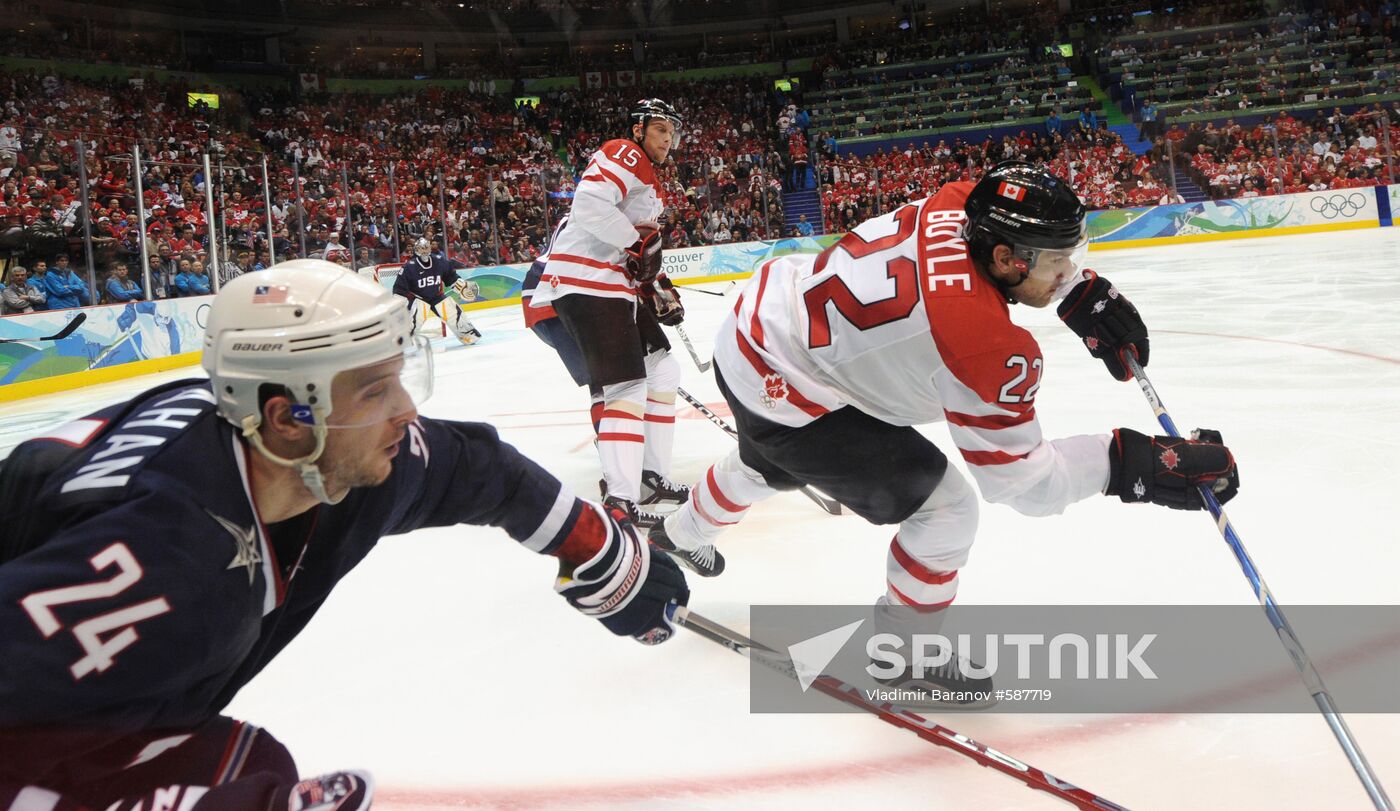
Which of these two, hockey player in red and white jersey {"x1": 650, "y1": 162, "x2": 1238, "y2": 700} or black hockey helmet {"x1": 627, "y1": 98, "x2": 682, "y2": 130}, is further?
black hockey helmet {"x1": 627, "y1": 98, "x2": 682, "y2": 130}

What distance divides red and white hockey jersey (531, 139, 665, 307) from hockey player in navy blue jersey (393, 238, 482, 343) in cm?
570

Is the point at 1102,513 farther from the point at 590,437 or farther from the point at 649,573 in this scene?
the point at 590,437

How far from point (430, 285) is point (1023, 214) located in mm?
8159

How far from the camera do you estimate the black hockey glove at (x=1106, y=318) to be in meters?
2.55

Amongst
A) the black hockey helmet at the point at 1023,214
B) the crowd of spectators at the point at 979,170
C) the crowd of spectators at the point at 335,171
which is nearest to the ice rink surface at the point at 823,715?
the black hockey helmet at the point at 1023,214

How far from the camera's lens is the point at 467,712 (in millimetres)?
2258

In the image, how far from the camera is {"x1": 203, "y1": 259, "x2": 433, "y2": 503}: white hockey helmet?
1.22 metres

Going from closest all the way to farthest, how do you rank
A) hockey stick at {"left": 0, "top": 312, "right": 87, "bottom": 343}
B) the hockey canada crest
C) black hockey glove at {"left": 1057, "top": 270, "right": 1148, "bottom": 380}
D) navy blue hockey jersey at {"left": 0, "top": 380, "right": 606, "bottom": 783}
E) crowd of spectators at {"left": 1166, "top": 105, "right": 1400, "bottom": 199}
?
navy blue hockey jersey at {"left": 0, "top": 380, "right": 606, "bottom": 783}
the hockey canada crest
black hockey glove at {"left": 1057, "top": 270, "right": 1148, "bottom": 380}
hockey stick at {"left": 0, "top": 312, "right": 87, "bottom": 343}
crowd of spectators at {"left": 1166, "top": 105, "right": 1400, "bottom": 199}

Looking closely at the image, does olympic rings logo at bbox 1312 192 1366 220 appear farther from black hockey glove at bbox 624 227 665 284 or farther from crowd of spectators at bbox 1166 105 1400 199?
black hockey glove at bbox 624 227 665 284

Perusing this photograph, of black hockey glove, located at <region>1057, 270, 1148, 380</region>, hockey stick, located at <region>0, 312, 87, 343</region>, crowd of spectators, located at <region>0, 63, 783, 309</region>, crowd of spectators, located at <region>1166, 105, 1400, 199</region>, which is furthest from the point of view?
crowd of spectators, located at <region>1166, 105, 1400, 199</region>

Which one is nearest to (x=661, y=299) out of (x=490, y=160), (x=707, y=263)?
(x=707, y=263)
